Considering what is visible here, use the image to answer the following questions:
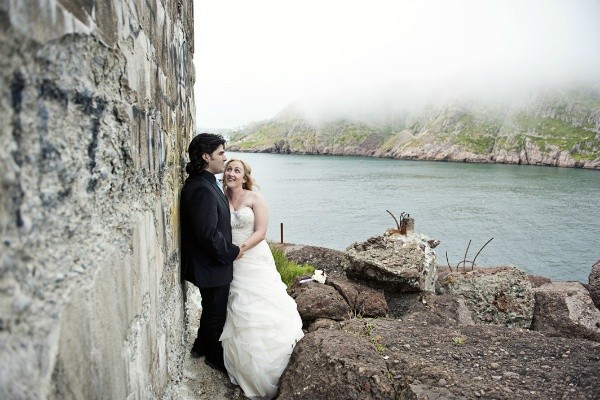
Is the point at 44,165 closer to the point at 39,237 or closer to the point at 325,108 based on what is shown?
the point at 39,237

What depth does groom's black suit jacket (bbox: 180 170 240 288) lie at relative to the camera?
296 centimetres

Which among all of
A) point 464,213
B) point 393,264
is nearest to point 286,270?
point 393,264

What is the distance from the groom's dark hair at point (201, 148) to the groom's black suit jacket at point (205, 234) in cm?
6

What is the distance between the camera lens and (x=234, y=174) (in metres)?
3.75

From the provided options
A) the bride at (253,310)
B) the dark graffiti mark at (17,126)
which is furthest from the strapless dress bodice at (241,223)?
the dark graffiti mark at (17,126)

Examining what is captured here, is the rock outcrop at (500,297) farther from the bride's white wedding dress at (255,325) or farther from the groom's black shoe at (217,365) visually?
the groom's black shoe at (217,365)

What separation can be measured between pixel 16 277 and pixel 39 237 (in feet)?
0.31

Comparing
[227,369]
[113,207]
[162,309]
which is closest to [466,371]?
[227,369]

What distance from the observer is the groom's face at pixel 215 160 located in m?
3.16

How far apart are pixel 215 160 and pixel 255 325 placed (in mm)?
1396

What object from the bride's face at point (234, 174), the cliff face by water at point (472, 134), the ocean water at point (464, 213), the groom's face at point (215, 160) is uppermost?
the cliff face by water at point (472, 134)

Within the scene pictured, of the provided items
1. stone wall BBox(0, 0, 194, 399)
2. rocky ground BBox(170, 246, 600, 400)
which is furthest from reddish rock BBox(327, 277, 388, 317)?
stone wall BBox(0, 0, 194, 399)

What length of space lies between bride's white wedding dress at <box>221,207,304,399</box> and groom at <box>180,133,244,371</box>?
178mm

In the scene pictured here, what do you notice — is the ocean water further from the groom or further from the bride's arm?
the groom
